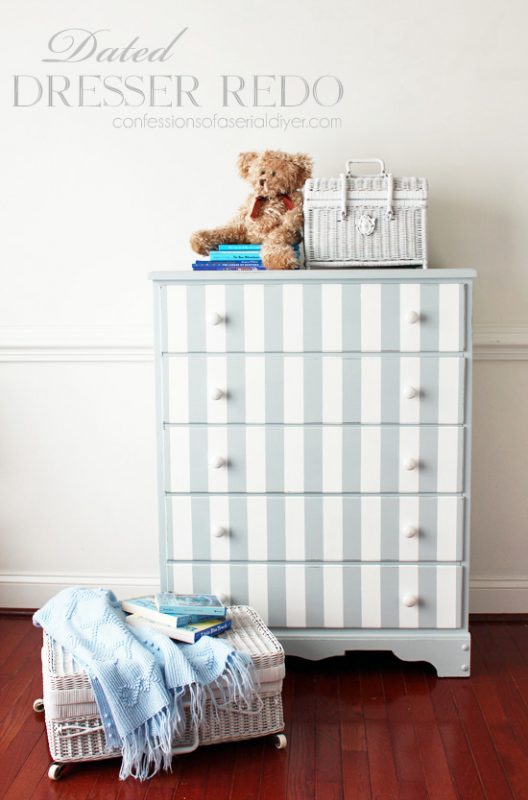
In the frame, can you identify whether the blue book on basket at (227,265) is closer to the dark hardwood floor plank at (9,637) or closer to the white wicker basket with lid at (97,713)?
the white wicker basket with lid at (97,713)

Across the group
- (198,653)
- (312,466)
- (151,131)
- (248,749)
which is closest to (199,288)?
(312,466)

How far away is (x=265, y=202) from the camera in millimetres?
2436

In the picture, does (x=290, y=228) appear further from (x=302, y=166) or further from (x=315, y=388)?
(x=315, y=388)

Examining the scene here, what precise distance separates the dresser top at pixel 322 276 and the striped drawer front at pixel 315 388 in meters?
0.20

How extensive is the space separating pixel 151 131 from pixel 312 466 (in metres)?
1.20

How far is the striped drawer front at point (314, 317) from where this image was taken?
221cm

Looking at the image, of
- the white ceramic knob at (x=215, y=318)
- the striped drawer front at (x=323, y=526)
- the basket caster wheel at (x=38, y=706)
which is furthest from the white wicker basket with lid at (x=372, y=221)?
the basket caster wheel at (x=38, y=706)

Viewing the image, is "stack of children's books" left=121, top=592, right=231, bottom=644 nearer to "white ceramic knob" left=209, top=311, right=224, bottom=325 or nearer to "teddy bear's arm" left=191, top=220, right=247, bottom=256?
"white ceramic knob" left=209, top=311, right=224, bottom=325

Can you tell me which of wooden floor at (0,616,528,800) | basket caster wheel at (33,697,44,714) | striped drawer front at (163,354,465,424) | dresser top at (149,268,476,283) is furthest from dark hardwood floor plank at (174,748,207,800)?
dresser top at (149,268,476,283)

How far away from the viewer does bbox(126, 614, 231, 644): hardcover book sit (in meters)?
2.03

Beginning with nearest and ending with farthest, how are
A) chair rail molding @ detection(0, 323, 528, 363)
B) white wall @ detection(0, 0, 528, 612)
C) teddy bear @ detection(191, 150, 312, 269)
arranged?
teddy bear @ detection(191, 150, 312, 269)
white wall @ detection(0, 0, 528, 612)
chair rail molding @ detection(0, 323, 528, 363)

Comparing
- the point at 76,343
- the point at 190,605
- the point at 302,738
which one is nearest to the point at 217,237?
the point at 76,343

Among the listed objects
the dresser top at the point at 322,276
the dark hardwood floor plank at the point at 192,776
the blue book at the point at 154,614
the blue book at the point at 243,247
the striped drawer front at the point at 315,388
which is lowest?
the dark hardwood floor plank at the point at 192,776

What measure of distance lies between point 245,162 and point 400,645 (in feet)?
4.72
